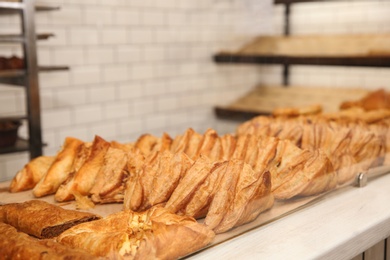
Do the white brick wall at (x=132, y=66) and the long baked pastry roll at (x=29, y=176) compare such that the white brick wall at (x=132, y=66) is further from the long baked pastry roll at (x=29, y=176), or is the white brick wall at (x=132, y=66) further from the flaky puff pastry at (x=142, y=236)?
the flaky puff pastry at (x=142, y=236)

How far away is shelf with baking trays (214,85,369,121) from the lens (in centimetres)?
233

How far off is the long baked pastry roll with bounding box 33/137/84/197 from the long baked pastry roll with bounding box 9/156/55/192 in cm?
5

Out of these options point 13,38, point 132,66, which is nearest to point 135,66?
point 132,66

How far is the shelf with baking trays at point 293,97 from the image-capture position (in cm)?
233

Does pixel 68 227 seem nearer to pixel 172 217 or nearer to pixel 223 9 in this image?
pixel 172 217

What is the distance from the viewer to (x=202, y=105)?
199 centimetres

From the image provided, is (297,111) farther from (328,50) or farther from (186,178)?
(186,178)

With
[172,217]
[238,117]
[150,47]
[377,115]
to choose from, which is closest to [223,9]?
[150,47]

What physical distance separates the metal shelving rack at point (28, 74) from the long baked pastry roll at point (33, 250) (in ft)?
3.09

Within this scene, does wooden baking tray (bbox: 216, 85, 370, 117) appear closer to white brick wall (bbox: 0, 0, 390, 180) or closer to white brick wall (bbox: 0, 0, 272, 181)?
white brick wall (bbox: 0, 0, 390, 180)

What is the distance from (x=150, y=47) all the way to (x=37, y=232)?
1.00 meters

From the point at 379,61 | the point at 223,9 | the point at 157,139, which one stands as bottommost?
the point at 157,139

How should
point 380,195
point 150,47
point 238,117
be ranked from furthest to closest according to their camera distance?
point 238,117 → point 150,47 → point 380,195

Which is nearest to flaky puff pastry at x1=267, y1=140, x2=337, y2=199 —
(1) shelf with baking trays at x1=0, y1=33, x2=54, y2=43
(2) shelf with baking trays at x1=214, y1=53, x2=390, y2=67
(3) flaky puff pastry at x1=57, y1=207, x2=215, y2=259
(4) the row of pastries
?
(4) the row of pastries
